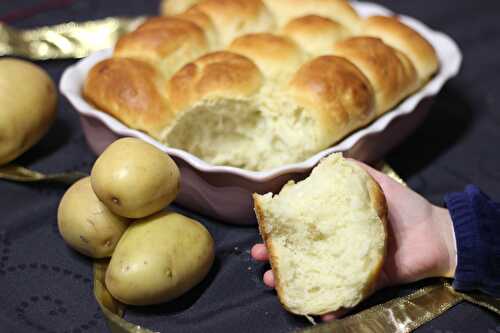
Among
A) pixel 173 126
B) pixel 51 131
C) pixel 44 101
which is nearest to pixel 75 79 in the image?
pixel 44 101

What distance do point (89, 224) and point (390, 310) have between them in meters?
0.51

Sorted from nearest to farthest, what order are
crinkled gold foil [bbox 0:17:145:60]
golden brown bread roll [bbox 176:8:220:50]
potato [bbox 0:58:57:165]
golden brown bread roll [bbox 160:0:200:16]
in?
potato [bbox 0:58:57:165], golden brown bread roll [bbox 176:8:220:50], golden brown bread roll [bbox 160:0:200:16], crinkled gold foil [bbox 0:17:145:60]

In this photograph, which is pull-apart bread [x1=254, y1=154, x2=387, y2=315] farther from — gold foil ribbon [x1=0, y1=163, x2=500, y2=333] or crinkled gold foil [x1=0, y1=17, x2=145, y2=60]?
crinkled gold foil [x1=0, y1=17, x2=145, y2=60]

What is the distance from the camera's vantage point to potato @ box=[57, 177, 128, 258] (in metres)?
1.01

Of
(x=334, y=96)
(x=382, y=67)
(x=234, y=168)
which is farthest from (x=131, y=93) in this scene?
(x=382, y=67)

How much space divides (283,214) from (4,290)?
0.49 metres

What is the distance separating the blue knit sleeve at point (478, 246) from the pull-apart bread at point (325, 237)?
0.16 m

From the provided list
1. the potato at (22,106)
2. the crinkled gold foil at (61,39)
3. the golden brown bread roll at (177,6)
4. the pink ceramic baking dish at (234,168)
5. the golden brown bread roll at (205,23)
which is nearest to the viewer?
the pink ceramic baking dish at (234,168)

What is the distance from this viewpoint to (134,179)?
0.95 metres

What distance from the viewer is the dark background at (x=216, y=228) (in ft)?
3.22

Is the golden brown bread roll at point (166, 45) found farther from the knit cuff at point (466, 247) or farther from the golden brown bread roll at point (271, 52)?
the knit cuff at point (466, 247)

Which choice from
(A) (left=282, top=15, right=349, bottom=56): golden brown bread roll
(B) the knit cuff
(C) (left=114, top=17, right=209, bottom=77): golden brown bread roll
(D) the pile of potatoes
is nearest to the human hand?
(B) the knit cuff

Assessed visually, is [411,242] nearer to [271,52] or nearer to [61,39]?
[271,52]

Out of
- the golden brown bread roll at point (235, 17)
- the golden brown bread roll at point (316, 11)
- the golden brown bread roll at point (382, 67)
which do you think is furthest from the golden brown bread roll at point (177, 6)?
the golden brown bread roll at point (382, 67)
